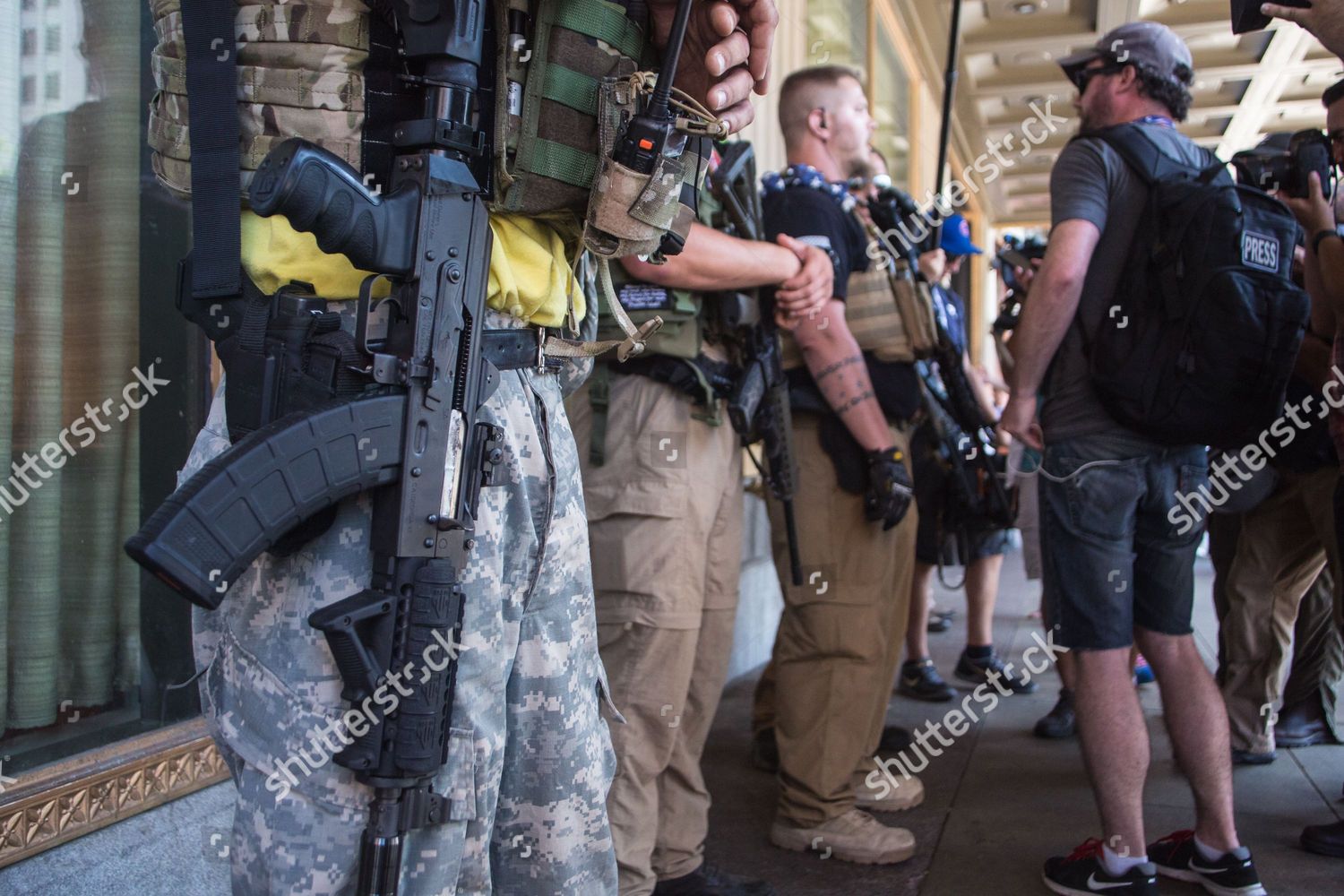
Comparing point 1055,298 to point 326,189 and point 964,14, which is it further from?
point 964,14

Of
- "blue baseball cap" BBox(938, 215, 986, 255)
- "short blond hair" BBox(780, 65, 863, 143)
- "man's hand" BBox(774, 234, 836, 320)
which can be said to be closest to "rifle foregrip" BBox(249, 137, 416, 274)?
"man's hand" BBox(774, 234, 836, 320)

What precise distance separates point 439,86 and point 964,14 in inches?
359

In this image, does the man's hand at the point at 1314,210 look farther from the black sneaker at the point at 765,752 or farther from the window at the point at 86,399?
the window at the point at 86,399

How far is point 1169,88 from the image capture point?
2.75 m

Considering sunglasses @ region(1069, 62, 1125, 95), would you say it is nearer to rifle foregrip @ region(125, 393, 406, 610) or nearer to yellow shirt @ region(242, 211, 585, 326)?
yellow shirt @ region(242, 211, 585, 326)

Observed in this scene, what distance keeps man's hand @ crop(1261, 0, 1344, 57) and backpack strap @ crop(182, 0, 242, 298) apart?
5.80ft

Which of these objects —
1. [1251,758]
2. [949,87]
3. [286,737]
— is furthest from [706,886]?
[949,87]

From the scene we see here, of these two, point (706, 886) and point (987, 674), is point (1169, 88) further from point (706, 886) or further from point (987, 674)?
point (987, 674)

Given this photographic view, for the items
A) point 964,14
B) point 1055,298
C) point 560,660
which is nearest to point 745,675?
point 1055,298

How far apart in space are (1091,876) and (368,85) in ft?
7.55

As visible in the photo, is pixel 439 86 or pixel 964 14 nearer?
pixel 439 86

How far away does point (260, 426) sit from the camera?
120 centimetres

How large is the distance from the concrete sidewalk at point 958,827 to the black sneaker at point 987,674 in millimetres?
368

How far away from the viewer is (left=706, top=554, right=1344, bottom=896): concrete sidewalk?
273cm
